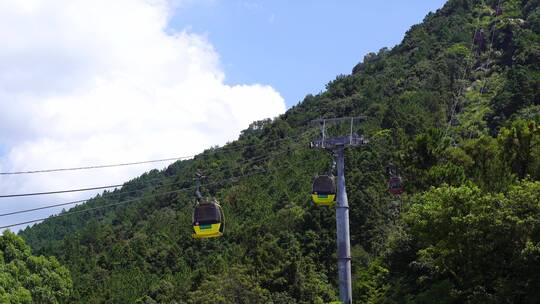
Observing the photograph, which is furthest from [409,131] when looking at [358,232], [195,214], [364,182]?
[195,214]

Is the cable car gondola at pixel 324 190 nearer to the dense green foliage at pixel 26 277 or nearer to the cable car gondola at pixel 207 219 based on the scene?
the cable car gondola at pixel 207 219

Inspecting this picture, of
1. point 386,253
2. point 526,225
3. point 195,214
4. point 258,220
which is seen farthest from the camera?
point 258,220

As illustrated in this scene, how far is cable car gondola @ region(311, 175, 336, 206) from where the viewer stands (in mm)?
26547

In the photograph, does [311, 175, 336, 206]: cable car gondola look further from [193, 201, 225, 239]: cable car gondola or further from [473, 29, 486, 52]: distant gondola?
[473, 29, 486, 52]: distant gondola

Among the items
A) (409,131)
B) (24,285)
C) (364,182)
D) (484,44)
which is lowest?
(24,285)

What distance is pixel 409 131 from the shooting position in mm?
87625

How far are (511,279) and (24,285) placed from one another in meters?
52.8

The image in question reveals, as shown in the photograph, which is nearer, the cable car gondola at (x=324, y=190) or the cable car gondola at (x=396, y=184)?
the cable car gondola at (x=324, y=190)

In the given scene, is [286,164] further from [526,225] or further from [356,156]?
[526,225]

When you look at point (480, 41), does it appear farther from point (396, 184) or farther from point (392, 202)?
point (396, 184)

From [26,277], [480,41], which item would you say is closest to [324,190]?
[26,277]

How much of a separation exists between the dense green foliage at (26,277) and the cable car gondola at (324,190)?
4572cm

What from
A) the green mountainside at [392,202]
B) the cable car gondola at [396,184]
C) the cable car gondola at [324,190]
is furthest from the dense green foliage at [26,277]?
the cable car gondola at [324,190]

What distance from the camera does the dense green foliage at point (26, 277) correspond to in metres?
66.5
